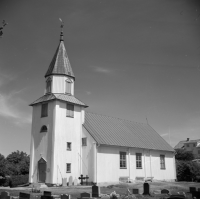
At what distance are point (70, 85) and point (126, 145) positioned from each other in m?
9.58

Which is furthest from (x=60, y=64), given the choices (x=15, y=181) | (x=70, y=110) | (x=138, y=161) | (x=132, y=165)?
(x=138, y=161)

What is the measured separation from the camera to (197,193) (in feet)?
51.8

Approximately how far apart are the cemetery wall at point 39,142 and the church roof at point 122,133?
4.33m

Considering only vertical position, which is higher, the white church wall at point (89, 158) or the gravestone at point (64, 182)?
the white church wall at point (89, 158)

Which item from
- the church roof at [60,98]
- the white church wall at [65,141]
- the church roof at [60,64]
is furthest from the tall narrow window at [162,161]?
the church roof at [60,64]

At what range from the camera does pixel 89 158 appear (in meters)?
29.6

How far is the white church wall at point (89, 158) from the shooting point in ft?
95.4

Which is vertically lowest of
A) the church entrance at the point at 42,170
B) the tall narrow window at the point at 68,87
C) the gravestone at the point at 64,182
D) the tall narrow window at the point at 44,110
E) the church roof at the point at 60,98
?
the gravestone at the point at 64,182

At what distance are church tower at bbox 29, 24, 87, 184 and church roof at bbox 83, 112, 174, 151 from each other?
208 centimetres

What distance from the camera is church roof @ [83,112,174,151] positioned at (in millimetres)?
31328

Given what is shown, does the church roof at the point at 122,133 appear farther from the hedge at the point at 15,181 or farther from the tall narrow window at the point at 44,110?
the hedge at the point at 15,181

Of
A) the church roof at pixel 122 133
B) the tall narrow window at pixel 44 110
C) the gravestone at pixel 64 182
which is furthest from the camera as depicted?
the church roof at pixel 122 133

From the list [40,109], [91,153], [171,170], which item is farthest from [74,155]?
[171,170]

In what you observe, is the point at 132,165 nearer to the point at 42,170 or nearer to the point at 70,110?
the point at 70,110
